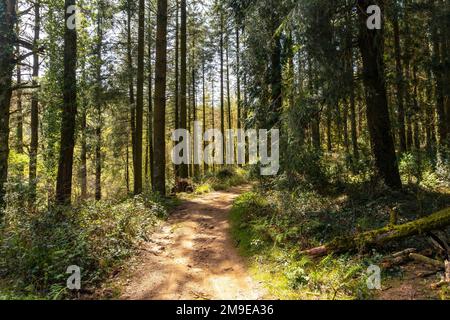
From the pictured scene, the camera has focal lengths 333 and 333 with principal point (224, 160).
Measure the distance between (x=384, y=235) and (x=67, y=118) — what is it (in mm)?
8879

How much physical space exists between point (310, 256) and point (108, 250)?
159 inches

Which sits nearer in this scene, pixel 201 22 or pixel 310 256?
pixel 310 256

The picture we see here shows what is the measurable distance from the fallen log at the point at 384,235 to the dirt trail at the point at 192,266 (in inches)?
62.8

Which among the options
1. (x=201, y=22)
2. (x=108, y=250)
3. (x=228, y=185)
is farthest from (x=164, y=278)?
(x=201, y=22)

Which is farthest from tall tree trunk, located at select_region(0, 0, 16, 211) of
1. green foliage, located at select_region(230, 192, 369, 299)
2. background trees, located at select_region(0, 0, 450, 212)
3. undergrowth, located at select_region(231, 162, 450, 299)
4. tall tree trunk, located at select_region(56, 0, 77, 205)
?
green foliage, located at select_region(230, 192, 369, 299)

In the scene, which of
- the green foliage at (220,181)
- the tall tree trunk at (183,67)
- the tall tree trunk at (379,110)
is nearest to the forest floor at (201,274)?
the tall tree trunk at (379,110)

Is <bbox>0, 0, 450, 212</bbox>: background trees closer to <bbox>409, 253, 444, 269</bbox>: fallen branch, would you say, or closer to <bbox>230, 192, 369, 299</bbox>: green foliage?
<bbox>230, 192, 369, 299</bbox>: green foliage

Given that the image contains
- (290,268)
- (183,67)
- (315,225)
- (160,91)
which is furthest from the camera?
(183,67)

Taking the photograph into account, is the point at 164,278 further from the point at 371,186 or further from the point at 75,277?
the point at 371,186

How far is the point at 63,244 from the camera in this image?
253 inches

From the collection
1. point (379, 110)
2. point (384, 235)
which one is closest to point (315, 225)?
point (384, 235)

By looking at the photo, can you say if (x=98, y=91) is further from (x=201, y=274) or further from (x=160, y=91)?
(x=201, y=274)

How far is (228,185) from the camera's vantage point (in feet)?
59.9

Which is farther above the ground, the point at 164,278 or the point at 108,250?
the point at 108,250
